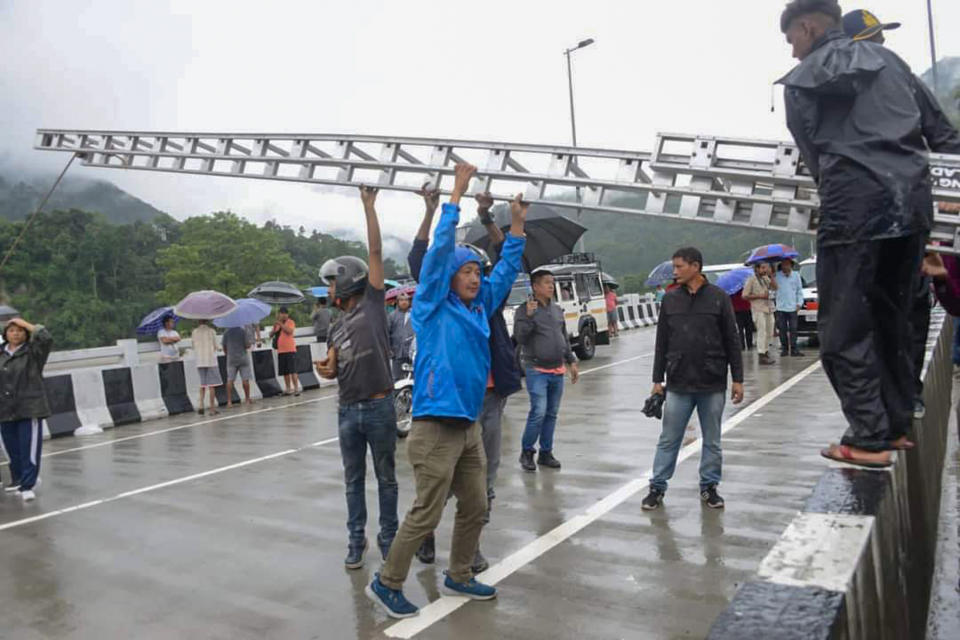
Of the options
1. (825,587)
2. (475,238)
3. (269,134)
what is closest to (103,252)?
(475,238)

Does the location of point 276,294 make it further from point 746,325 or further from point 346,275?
point 346,275

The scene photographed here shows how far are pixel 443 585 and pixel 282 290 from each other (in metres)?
14.5

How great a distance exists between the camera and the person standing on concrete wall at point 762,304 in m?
14.6

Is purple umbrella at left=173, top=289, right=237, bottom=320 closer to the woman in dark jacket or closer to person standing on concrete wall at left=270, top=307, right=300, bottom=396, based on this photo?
person standing on concrete wall at left=270, top=307, right=300, bottom=396

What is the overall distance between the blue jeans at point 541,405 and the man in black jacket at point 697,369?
60.4 inches

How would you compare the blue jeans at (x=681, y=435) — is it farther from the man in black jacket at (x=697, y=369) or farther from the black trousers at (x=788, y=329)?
the black trousers at (x=788, y=329)

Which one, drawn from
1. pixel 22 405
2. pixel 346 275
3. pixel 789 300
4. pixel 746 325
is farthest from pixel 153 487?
pixel 746 325

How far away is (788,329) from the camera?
1534 cm

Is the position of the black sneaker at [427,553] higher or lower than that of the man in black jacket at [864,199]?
lower

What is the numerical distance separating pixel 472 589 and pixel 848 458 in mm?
2084

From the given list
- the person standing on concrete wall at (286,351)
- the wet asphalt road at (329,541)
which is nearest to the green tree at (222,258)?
the person standing on concrete wall at (286,351)

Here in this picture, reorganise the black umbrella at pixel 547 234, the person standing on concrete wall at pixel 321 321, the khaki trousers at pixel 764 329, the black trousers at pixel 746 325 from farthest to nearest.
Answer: the black trousers at pixel 746 325, the person standing on concrete wall at pixel 321 321, the khaki trousers at pixel 764 329, the black umbrella at pixel 547 234

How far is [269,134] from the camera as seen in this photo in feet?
17.6

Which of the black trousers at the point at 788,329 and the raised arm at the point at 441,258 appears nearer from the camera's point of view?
the raised arm at the point at 441,258
